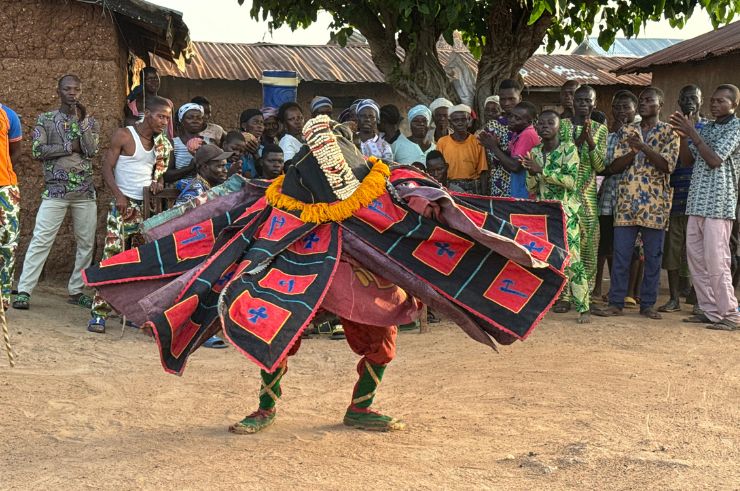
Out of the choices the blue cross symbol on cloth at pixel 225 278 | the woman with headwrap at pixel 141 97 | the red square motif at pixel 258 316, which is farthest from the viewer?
the woman with headwrap at pixel 141 97

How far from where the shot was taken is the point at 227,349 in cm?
713

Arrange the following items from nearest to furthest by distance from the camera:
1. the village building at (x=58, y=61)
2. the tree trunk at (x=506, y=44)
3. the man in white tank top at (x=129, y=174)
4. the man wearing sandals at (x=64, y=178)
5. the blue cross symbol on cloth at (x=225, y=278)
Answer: the blue cross symbol on cloth at (x=225, y=278), the man in white tank top at (x=129, y=174), the man wearing sandals at (x=64, y=178), the village building at (x=58, y=61), the tree trunk at (x=506, y=44)

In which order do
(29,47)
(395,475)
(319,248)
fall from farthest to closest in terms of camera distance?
(29,47)
(319,248)
(395,475)

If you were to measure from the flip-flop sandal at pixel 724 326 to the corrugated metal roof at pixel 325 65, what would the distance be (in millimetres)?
8932

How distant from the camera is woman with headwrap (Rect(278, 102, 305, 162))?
785 cm

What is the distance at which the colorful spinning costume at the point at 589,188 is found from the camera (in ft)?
26.4

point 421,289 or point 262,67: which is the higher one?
point 262,67

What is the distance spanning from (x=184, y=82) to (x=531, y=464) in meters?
12.9

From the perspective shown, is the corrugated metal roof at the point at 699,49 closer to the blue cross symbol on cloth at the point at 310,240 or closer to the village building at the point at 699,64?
the village building at the point at 699,64

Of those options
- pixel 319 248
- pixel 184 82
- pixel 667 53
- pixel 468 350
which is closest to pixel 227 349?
pixel 468 350

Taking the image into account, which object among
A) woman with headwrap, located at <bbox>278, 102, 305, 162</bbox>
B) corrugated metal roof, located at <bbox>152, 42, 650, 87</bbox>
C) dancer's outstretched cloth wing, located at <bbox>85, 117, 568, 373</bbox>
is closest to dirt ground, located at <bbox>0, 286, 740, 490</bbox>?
dancer's outstretched cloth wing, located at <bbox>85, 117, 568, 373</bbox>

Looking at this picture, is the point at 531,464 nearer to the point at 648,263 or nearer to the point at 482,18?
the point at 648,263

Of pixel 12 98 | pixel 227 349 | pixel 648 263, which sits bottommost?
pixel 227 349

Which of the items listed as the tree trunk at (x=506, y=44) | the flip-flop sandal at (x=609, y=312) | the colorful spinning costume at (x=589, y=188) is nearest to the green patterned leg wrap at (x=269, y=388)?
the colorful spinning costume at (x=589, y=188)
